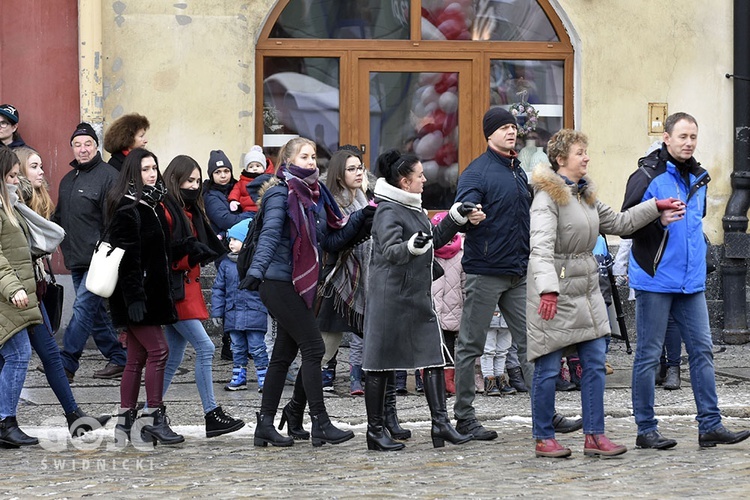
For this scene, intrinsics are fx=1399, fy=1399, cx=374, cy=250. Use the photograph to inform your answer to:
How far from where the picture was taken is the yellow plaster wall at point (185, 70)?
13.0 metres

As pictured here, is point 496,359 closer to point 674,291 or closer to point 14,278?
point 674,291

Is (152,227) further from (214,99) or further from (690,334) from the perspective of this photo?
(214,99)

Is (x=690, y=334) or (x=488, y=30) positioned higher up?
(x=488, y=30)

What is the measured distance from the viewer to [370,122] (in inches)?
539

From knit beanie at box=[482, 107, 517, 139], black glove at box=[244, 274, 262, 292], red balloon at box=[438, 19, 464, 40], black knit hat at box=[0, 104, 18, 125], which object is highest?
red balloon at box=[438, 19, 464, 40]

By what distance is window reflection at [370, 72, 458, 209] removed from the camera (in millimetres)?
13664

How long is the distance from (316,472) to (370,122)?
22.6 feet

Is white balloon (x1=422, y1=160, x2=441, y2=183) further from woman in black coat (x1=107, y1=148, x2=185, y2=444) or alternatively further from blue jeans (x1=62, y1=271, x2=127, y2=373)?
woman in black coat (x1=107, y1=148, x2=185, y2=444)

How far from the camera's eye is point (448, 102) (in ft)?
45.1

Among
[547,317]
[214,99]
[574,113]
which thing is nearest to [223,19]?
[214,99]

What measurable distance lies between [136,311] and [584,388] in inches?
99.3

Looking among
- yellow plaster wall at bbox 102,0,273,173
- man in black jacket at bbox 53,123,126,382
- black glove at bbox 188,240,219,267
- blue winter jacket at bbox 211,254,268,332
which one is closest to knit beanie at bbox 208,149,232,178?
man in black jacket at bbox 53,123,126,382

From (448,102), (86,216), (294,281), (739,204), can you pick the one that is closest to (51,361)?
(294,281)

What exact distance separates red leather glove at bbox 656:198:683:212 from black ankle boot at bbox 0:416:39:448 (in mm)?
3825
